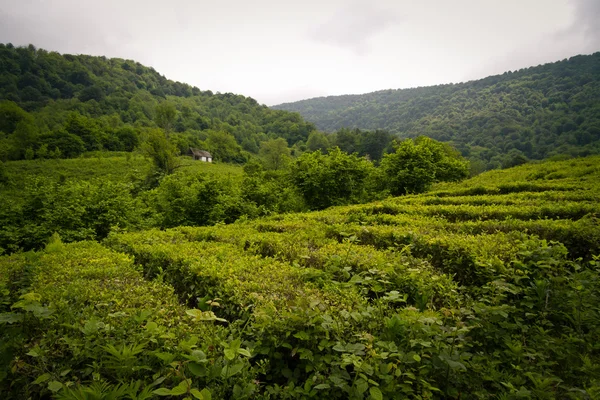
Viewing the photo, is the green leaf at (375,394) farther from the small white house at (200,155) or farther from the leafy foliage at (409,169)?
the small white house at (200,155)

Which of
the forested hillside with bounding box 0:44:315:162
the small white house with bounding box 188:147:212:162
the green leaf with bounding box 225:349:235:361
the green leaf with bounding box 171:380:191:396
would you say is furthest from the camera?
the small white house with bounding box 188:147:212:162

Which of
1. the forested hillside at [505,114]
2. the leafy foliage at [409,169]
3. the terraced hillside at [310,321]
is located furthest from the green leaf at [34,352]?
the forested hillside at [505,114]

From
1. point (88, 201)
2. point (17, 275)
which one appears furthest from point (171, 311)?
point (88, 201)

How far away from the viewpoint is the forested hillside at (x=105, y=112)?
219ft

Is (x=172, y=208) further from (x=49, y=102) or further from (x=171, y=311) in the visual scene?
(x=49, y=102)

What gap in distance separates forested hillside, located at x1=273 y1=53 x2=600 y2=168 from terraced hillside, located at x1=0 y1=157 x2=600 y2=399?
73886 millimetres

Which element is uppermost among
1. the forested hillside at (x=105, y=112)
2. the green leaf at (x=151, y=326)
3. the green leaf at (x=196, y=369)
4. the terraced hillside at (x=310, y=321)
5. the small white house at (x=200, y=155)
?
the forested hillside at (x=105, y=112)

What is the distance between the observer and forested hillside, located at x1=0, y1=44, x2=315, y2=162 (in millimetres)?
66750

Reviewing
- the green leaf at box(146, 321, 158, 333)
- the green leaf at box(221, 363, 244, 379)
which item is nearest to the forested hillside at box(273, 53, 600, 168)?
the green leaf at box(221, 363, 244, 379)

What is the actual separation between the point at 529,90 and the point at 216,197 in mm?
163580

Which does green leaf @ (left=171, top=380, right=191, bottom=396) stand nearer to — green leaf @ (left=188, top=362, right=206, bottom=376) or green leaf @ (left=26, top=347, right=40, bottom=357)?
green leaf @ (left=188, top=362, right=206, bottom=376)

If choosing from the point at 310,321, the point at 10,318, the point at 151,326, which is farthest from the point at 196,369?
the point at 10,318

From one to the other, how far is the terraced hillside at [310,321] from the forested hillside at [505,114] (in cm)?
7389

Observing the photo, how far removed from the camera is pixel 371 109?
585 feet
